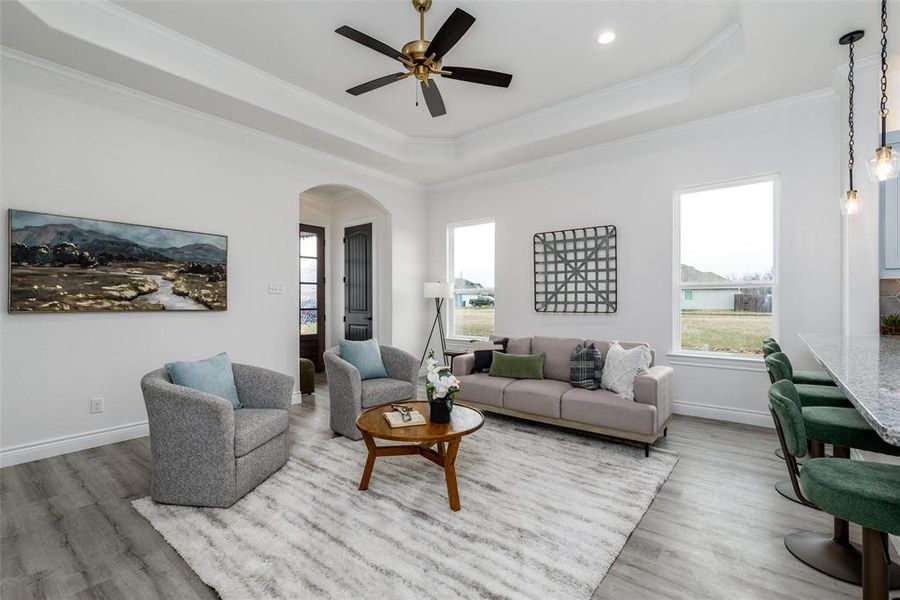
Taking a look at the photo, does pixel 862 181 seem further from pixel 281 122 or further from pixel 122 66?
pixel 122 66

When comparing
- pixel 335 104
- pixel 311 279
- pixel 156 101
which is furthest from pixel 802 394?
pixel 311 279

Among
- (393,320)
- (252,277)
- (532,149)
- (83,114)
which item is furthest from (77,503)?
(532,149)

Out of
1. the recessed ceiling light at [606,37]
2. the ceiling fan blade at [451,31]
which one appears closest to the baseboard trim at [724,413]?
the recessed ceiling light at [606,37]

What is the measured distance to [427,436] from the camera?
2553mm

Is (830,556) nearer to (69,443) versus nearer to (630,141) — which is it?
(630,141)

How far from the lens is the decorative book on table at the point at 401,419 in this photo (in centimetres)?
275

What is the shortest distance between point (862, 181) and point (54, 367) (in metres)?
6.67

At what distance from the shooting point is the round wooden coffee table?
A: 2525mm

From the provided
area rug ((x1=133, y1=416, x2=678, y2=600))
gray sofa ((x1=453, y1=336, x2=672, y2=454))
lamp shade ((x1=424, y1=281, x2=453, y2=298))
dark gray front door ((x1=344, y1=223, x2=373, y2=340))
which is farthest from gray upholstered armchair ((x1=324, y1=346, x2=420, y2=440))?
dark gray front door ((x1=344, y1=223, x2=373, y2=340))

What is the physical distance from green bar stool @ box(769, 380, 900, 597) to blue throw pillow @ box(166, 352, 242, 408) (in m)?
3.01

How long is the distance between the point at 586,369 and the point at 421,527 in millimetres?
2240

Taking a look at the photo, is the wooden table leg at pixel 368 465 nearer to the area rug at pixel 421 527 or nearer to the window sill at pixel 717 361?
the area rug at pixel 421 527

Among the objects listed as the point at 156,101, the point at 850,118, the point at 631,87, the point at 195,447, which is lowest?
the point at 195,447

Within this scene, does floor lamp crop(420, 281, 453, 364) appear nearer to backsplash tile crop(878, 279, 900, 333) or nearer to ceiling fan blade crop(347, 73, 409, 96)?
ceiling fan blade crop(347, 73, 409, 96)
